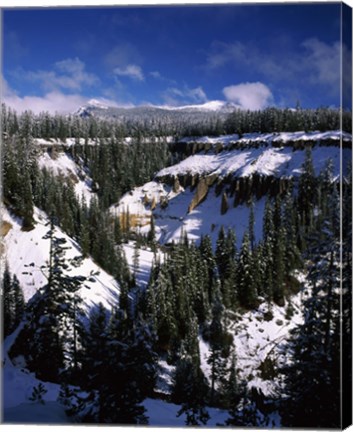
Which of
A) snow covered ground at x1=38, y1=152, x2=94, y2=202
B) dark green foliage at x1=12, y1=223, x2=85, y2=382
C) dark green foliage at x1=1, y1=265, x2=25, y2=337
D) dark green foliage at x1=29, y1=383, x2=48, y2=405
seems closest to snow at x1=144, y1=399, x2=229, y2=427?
dark green foliage at x1=12, y1=223, x2=85, y2=382

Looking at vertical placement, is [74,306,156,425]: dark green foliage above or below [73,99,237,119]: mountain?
below

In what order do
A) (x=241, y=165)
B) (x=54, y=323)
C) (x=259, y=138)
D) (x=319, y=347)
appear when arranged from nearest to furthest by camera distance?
(x=319, y=347)
(x=54, y=323)
(x=241, y=165)
(x=259, y=138)

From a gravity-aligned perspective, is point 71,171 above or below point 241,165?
below

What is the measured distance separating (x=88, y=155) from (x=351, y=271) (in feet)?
15.8

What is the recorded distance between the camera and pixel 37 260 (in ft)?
17.9

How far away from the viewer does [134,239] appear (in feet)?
A: 18.3

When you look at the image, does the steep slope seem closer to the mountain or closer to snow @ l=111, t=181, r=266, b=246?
snow @ l=111, t=181, r=266, b=246

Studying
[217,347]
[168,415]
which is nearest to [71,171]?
[217,347]

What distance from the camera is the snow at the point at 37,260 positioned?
5.35m

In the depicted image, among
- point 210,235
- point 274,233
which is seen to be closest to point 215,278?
point 210,235

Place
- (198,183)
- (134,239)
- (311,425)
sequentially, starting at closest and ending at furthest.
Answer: (311,425), (134,239), (198,183)

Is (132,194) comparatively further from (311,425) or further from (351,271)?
(311,425)

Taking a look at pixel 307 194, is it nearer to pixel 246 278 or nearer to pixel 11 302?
pixel 246 278

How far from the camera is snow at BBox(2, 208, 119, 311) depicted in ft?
17.6
